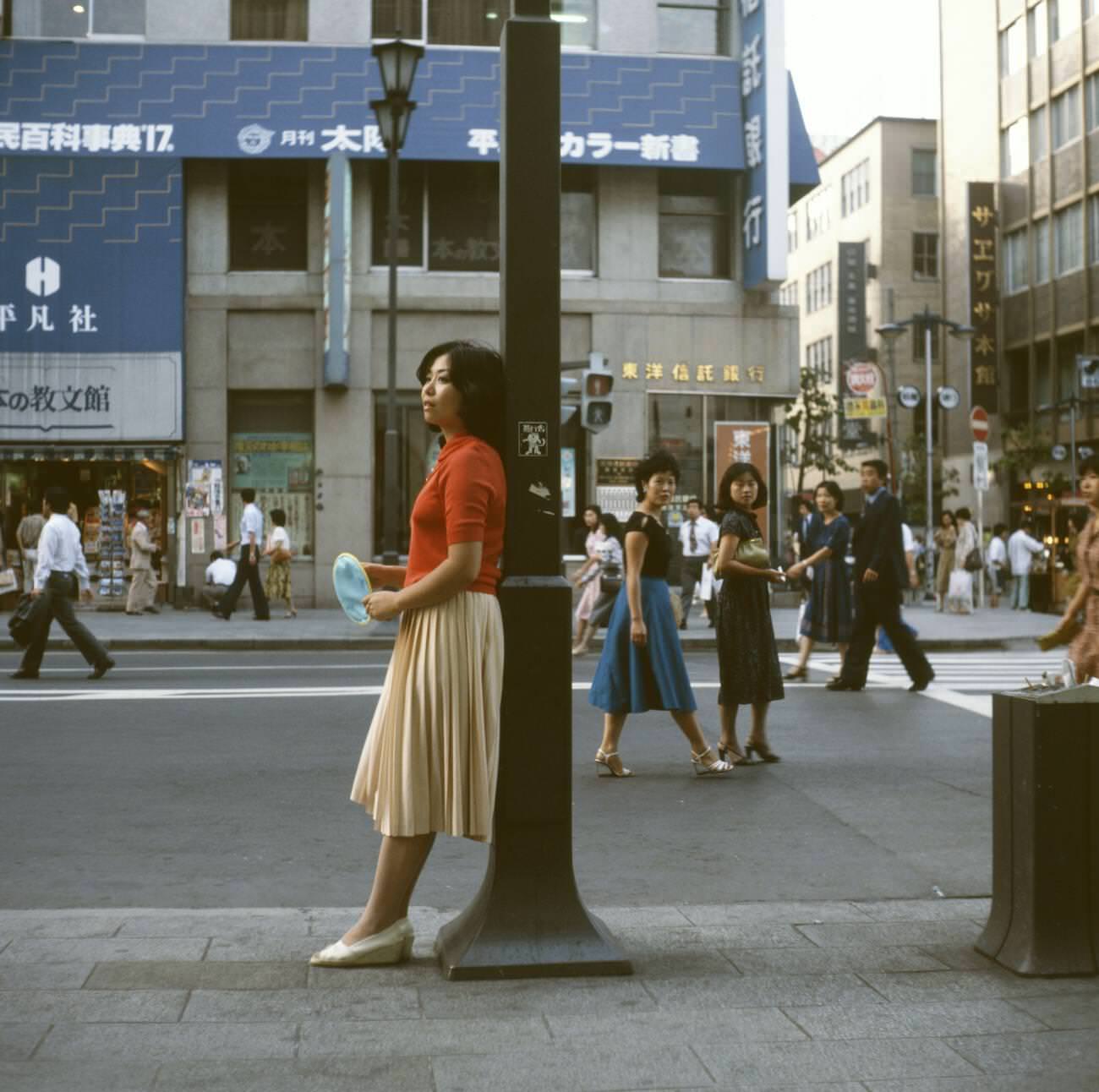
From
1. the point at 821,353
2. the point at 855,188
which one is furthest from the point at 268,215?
the point at 821,353

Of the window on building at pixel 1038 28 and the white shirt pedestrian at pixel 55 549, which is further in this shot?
the window on building at pixel 1038 28

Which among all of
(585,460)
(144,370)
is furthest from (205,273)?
(585,460)

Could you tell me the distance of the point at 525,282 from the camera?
14.8ft

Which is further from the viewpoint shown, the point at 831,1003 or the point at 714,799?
the point at 714,799

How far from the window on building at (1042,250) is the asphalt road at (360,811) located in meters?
36.2

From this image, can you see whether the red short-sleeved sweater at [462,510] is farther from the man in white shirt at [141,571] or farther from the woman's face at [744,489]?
the man in white shirt at [141,571]

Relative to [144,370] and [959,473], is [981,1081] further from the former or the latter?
[959,473]

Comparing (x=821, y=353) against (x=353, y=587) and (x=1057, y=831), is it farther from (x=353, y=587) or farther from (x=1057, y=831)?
(x=353, y=587)

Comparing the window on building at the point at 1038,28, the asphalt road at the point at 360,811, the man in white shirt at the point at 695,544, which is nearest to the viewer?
the asphalt road at the point at 360,811

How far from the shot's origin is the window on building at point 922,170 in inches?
2569

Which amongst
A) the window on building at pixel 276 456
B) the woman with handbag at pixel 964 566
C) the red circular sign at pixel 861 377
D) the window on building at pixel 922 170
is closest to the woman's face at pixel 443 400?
the window on building at pixel 276 456

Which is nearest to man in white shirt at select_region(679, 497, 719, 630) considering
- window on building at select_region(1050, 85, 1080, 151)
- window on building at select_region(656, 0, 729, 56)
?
window on building at select_region(656, 0, 729, 56)

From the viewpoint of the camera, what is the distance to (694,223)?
2538 centimetres

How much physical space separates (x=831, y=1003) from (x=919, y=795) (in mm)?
4097
